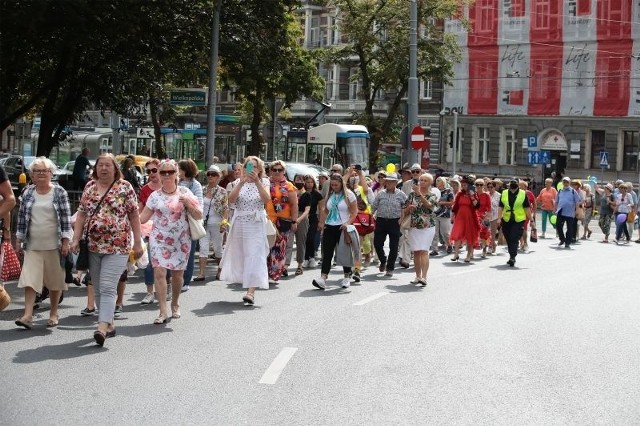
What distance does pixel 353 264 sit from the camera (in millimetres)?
17203

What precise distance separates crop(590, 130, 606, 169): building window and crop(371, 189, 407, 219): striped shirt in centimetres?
4285

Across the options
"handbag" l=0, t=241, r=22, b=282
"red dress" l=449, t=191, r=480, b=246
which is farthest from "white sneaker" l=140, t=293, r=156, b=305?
"red dress" l=449, t=191, r=480, b=246

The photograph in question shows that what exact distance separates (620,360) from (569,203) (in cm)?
2019

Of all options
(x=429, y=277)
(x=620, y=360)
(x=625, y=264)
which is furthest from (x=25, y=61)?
(x=620, y=360)

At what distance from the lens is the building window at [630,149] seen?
5853cm

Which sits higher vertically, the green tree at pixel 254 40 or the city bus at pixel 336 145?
the green tree at pixel 254 40

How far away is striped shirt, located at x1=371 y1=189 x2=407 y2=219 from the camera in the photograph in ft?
63.4

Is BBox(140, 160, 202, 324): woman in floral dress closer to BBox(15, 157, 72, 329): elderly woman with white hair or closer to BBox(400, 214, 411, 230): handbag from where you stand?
BBox(15, 157, 72, 329): elderly woman with white hair

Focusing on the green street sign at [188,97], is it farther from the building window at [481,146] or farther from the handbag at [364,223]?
the building window at [481,146]

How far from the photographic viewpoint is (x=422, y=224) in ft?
58.2

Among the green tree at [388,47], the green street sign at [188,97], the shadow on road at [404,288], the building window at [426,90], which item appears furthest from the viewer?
the building window at [426,90]

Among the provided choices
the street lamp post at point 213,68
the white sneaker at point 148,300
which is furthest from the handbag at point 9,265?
the street lamp post at point 213,68

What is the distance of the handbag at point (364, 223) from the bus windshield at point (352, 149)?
28.5 meters

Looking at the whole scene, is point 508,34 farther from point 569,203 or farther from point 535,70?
point 569,203
